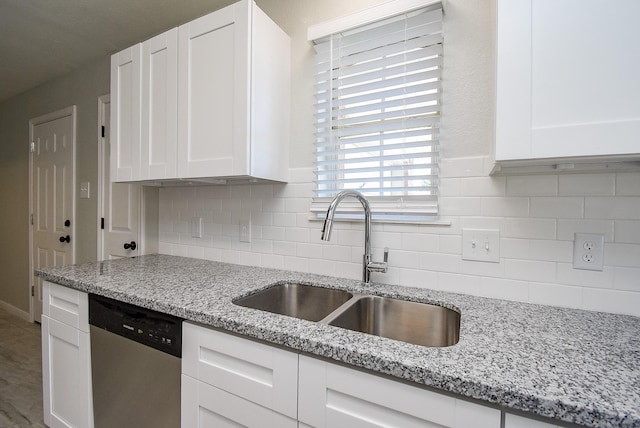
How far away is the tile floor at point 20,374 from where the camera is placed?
1801 millimetres

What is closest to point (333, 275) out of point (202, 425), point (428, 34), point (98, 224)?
point (202, 425)

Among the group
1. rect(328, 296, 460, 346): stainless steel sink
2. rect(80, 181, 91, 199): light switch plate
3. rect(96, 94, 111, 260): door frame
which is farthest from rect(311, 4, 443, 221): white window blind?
rect(80, 181, 91, 199): light switch plate

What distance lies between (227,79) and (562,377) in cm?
154

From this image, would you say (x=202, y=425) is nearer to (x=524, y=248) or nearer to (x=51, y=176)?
(x=524, y=248)

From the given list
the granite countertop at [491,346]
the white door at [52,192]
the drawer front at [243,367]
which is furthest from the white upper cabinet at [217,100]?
the white door at [52,192]

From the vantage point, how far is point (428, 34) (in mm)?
1293

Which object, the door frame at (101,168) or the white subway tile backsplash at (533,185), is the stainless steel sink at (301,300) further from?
the door frame at (101,168)

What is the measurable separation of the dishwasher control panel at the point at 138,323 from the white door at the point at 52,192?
203cm

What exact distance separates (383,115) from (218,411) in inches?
52.2

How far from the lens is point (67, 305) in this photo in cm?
144

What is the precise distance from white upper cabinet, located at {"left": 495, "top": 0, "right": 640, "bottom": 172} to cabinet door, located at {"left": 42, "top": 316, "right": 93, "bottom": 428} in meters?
1.88

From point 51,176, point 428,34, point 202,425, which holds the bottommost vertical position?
point 202,425

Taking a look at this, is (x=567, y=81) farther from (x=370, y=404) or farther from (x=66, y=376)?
(x=66, y=376)

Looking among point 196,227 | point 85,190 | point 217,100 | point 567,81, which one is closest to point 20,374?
point 85,190
